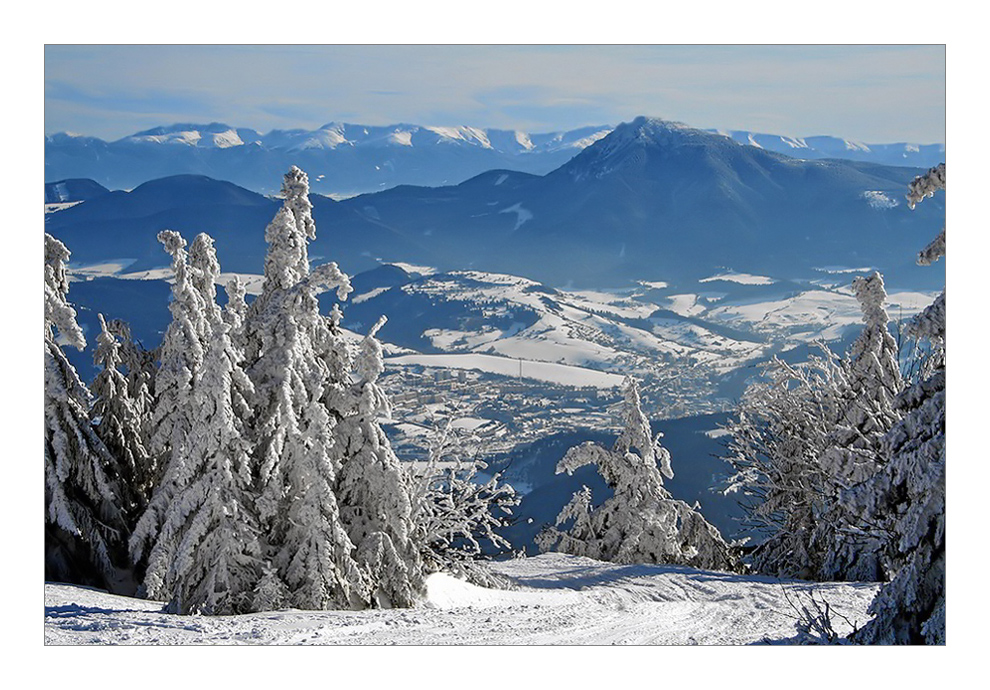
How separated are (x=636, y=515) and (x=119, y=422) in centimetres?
1008

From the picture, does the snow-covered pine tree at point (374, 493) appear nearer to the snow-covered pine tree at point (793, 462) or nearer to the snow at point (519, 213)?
the snow-covered pine tree at point (793, 462)

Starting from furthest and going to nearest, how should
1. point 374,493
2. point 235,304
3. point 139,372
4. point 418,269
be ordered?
point 418,269 → point 139,372 → point 235,304 → point 374,493

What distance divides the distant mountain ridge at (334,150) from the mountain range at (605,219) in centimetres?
43

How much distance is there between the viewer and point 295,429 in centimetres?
1228

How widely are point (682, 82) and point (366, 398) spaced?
6383 mm

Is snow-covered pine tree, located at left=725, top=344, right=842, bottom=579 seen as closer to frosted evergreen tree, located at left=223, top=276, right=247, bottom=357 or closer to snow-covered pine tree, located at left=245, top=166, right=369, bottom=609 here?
snow-covered pine tree, located at left=245, top=166, right=369, bottom=609

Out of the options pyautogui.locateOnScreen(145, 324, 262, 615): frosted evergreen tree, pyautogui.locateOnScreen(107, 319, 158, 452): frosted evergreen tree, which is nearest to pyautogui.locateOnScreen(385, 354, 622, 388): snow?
pyautogui.locateOnScreen(107, 319, 158, 452): frosted evergreen tree

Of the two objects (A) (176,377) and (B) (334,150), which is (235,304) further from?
(B) (334,150)

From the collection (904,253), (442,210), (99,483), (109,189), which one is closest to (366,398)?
(99,483)

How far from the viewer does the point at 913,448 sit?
29.7ft

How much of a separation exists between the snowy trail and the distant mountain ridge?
611cm

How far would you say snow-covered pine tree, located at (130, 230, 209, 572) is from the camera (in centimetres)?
1333

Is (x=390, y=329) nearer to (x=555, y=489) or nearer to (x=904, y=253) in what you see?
(x=555, y=489)

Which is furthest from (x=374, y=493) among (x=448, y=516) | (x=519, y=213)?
(x=519, y=213)
